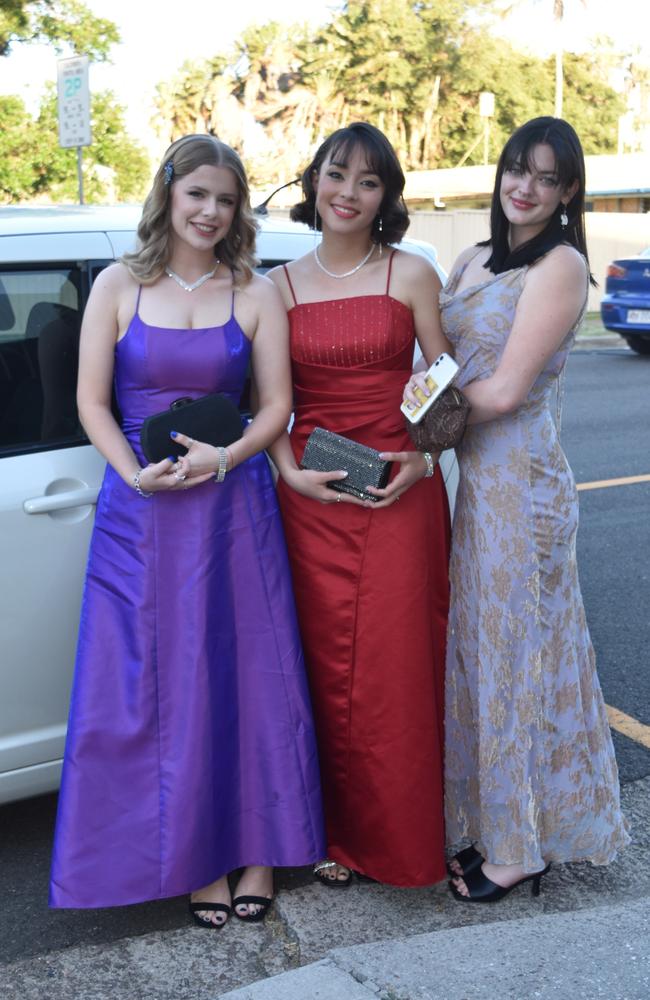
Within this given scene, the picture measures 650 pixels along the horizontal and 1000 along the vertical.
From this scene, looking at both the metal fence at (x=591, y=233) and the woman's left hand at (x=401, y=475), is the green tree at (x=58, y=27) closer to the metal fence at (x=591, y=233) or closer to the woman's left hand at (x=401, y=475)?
the metal fence at (x=591, y=233)

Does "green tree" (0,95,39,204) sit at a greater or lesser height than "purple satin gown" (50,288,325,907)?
greater

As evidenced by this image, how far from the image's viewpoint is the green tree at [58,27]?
17734 millimetres

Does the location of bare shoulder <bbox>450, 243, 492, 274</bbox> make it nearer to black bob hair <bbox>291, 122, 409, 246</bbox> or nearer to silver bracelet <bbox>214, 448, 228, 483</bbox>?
black bob hair <bbox>291, 122, 409, 246</bbox>

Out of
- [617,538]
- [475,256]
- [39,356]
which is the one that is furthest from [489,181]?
[39,356]

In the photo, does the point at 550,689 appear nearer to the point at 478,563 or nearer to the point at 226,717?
the point at 478,563

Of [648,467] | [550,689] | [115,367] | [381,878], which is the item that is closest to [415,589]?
[550,689]

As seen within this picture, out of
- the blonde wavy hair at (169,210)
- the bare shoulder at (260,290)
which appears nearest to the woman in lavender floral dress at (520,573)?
the bare shoulder at (260,290)

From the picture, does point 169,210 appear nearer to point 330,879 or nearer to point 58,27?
point 330,879

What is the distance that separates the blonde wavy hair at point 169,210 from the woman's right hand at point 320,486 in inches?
19.3

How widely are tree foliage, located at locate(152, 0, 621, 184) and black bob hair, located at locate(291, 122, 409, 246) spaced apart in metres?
41.8

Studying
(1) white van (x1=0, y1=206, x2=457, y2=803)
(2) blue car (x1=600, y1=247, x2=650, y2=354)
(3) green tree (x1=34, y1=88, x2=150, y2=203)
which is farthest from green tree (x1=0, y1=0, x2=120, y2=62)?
(1) white van (x1=0, y1=206, x2=457, y2=803)

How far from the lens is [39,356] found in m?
2.97

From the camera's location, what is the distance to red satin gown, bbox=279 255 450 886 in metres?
2.89

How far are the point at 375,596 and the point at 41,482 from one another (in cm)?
87
